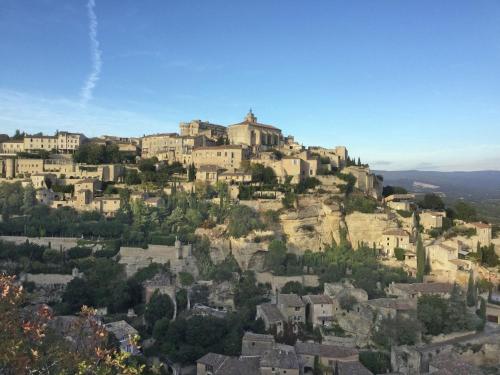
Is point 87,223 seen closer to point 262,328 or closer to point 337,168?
point 262,328

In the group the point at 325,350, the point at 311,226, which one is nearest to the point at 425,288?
the point at 325,350

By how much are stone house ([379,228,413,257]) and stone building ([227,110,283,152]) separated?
Answer: 20.2 m

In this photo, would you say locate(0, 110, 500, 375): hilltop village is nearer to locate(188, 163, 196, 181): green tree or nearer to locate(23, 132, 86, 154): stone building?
locate(188, 163, 196, 181): green tree

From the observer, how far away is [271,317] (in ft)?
82.5

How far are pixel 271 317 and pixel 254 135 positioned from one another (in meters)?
30.8

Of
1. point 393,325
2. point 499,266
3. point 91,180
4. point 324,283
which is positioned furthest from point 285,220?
point 91,180

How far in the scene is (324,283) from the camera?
30.0 meters

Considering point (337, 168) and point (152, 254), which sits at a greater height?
point (337, 168)

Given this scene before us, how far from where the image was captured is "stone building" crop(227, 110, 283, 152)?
5216cm

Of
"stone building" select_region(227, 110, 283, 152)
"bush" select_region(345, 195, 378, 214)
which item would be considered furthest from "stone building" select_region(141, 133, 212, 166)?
"bush" select_region(345, 195, 378, 214)

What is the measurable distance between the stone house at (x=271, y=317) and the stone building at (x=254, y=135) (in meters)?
26.2

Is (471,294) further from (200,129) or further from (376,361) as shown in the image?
(200,129)

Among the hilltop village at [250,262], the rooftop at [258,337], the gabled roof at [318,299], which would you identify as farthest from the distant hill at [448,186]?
the rooftop at [258,337]

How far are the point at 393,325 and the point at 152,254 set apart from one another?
55.2ft
